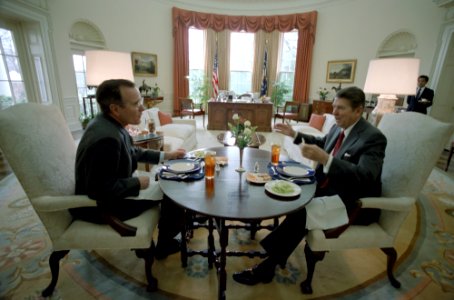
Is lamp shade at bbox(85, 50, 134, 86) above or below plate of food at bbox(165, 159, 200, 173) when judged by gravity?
above

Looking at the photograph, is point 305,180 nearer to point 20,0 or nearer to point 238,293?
point 238,293

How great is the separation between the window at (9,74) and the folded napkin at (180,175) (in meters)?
4.52

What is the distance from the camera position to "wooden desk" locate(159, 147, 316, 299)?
1.15 m

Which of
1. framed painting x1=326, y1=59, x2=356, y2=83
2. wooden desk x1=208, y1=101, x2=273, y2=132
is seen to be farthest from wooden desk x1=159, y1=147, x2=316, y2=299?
framed painting x1=326, y1=59, x2=356, y2=83

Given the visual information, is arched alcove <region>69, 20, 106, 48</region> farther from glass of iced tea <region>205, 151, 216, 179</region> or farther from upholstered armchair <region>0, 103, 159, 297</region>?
glass of iced tea <region>205, 151, 216, 179</region>

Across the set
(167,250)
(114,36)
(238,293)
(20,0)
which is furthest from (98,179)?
(114,36)

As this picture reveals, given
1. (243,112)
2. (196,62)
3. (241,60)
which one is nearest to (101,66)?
(243,112)

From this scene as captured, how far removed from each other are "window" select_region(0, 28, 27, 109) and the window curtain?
3799 millimetres

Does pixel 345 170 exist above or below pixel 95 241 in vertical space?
above

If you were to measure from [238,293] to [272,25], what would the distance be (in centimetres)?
740

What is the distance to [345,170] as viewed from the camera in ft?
4.40

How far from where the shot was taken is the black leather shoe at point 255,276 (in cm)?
155

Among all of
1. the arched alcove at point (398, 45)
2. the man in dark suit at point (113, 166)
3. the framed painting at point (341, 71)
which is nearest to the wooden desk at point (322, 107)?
the framed painting at point (341, 71)

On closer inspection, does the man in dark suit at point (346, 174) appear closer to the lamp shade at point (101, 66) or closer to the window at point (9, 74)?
the lamp shade at point (101, 66)
